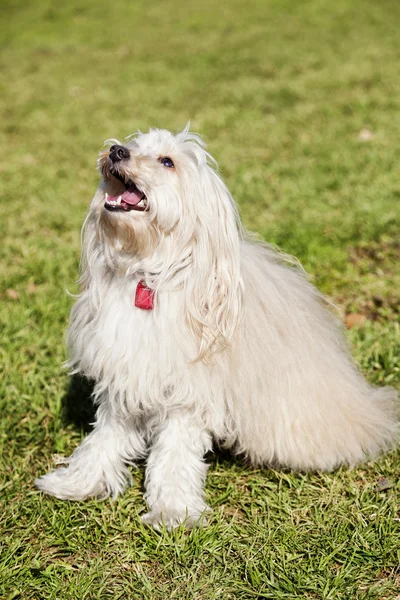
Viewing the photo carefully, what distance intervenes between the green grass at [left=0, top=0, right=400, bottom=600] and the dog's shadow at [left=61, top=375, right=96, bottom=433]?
25mm

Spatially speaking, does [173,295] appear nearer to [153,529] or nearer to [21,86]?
[153,529]

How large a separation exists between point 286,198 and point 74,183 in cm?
212

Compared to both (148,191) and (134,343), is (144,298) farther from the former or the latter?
(148,191)

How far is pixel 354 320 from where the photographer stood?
4.17 metres

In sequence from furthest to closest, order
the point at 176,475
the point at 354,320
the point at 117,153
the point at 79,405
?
the point at 354,320
the point at 79,405
the point at 176,475
the point at 117,153

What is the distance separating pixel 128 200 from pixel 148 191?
0.12 metres

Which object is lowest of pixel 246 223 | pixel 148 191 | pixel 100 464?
pixel 100 464

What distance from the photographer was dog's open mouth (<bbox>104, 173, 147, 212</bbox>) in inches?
96.4

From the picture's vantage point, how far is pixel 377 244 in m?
5.02

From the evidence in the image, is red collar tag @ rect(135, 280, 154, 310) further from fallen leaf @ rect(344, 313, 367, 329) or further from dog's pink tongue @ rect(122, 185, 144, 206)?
fallen leaf @ rect(344, 313, 367, 329)

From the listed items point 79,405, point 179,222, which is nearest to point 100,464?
point 79,405

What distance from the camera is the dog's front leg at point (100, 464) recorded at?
9.55ft

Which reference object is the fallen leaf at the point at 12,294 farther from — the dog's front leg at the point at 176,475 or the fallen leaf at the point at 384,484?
the fallen leaf at the point at 384,484

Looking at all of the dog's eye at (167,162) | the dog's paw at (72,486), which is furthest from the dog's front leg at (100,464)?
the dog's eye at (167,162)
